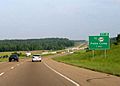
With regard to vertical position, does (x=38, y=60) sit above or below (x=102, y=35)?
below

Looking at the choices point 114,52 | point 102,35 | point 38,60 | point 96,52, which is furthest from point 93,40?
point 96,52

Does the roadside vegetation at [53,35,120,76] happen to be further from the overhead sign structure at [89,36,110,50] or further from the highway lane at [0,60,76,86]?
the highway lane at [0,60,76,86]

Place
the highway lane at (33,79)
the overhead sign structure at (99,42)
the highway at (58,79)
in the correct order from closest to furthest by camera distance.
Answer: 1. the highway lane at (33,79)
2. the highway at (58,79)
3. the overhead sign structure at (99,42)

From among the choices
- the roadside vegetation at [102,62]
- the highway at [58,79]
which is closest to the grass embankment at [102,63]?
the roadside vegetation at [102,62]

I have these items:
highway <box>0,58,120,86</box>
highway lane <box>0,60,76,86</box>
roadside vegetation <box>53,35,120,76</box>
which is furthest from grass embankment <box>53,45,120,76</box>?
highway lane <box>0,60,76,86</box>

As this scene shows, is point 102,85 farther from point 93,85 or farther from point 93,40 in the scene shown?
point 93,40

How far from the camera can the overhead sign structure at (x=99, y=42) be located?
51031 millimetres

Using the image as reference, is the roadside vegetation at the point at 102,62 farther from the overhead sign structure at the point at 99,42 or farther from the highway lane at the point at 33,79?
the highway lane at the point at 33,79

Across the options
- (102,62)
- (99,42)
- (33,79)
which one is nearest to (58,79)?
(33,79)

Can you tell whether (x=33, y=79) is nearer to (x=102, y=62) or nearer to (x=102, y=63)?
(x=102, y=63)

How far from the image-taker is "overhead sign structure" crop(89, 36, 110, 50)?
51031 millimetres

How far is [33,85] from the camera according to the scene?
1703cm

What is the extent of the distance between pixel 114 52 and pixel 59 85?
57.9 m

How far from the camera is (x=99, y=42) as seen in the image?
2019 inches
